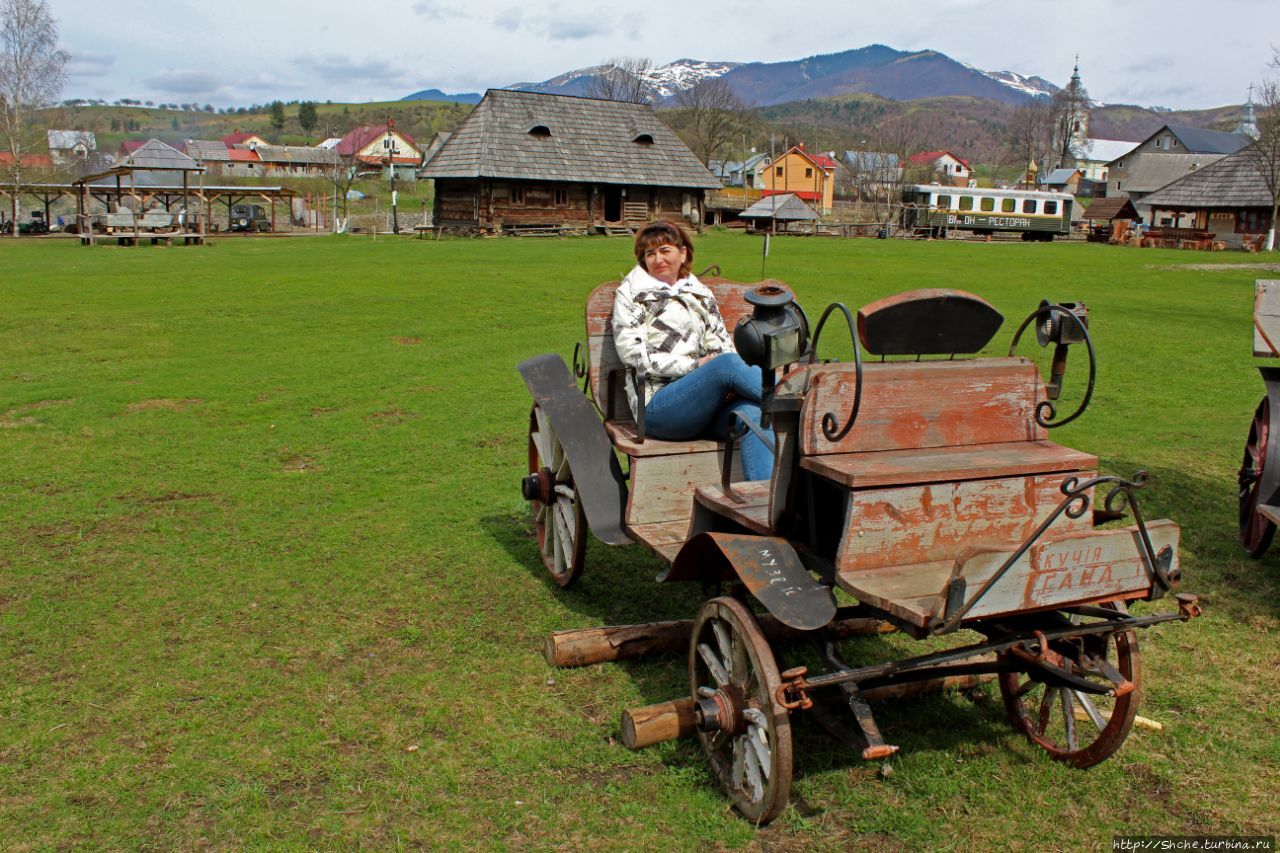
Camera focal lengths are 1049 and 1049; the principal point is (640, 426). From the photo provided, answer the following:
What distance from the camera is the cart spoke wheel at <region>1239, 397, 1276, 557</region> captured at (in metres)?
6.07

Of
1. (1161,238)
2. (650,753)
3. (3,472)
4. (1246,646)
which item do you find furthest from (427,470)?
(1161,238)

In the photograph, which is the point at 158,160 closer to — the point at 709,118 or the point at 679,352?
the point at 679,352

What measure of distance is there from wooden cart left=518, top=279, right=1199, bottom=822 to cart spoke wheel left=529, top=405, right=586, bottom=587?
4.10 ft

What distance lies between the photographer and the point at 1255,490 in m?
6.09

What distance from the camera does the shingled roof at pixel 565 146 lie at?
141 feet

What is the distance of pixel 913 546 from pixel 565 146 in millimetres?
43820

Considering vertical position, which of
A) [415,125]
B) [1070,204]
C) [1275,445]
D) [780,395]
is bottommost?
[1275,445]

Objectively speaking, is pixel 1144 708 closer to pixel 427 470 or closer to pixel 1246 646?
pixel 1246 646

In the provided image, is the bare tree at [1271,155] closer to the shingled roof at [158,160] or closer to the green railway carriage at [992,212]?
the green railway carriage at [992,212]

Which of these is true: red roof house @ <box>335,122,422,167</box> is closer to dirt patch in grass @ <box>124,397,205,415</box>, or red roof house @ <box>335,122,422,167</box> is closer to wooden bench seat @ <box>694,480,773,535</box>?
dirt patch in grass @ <box>124,397,205,415</box>

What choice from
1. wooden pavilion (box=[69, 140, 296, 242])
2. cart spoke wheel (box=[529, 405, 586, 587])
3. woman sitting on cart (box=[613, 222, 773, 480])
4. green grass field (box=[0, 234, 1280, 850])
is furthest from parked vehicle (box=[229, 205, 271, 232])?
woman sitting on cart (box=[613, 222, 773, 480])

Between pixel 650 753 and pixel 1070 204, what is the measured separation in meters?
61.3

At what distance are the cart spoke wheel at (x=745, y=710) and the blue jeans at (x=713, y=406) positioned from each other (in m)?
1.04

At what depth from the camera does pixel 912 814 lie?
11.7 feet
